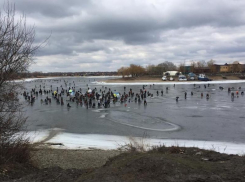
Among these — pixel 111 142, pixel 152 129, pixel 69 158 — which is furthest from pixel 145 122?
pixel 69 158

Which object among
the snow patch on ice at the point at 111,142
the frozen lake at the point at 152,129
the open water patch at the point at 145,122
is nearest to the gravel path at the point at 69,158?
the snow patch on ice at the point at 111,142

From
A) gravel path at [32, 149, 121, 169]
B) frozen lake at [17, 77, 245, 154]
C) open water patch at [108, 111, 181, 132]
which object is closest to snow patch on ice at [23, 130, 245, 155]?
frozen lake at [17, 77, 245, 154]

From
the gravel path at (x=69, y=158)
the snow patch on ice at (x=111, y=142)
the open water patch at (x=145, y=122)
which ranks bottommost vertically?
the open water patch at (x=145, y=122)

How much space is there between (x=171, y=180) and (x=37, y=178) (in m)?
3.35

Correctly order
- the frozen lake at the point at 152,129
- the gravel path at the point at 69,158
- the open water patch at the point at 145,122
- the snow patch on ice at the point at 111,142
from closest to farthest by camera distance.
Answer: the gravel path at the point at 69,158, the snow patch on ice at the point at 111,142, the frozen lake at the point at 152,129, the open water patch at the point at 145,122

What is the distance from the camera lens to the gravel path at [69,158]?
979 cm

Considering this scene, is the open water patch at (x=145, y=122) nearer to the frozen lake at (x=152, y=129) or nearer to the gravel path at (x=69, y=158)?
the frozen lake at (x=152, y=129)

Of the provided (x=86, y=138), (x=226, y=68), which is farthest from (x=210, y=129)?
(x=226, y=68)

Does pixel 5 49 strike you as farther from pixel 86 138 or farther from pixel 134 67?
pixel 134 67

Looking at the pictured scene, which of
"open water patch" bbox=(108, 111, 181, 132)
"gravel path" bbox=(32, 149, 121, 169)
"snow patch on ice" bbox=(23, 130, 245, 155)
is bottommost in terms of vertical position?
"open water patch" bbox=(108, 111, 181, 132)

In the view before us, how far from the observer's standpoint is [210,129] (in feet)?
60.5

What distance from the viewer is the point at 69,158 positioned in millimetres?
10852

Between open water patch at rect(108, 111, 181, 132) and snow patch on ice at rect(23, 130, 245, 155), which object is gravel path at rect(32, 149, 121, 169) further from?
open water patch at rect(108, 111, 181, 132)

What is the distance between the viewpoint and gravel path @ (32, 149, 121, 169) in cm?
979
